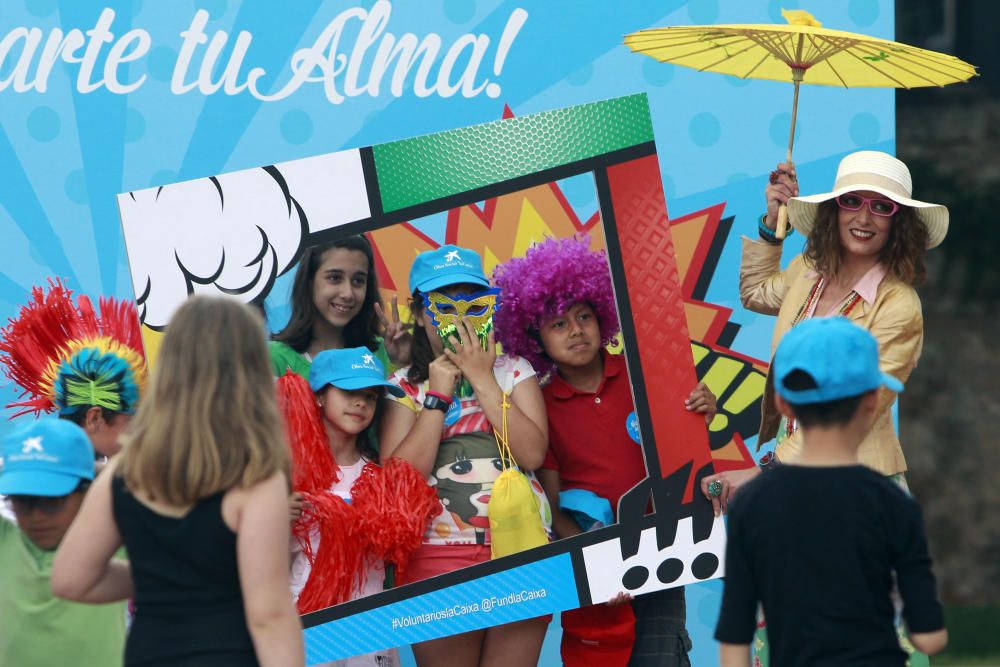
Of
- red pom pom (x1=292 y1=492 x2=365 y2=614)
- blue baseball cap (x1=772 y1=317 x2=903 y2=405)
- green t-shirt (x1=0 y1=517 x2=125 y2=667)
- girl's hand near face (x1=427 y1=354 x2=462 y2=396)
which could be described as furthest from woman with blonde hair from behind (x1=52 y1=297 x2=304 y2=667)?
girl's hand near face (x1=427 y1=354 x2=462 y2=396)

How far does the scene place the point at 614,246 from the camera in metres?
3.86

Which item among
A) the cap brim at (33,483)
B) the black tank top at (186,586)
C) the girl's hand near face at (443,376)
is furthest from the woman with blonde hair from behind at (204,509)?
the girl's hand near face at (443,376)

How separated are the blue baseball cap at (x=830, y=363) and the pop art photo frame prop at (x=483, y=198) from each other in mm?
1260

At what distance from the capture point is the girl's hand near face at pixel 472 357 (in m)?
3.90

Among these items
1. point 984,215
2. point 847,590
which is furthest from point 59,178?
point 984,215

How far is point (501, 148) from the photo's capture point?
3867 millimetres

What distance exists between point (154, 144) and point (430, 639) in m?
2.05

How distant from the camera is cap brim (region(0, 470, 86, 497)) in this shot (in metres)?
2.86

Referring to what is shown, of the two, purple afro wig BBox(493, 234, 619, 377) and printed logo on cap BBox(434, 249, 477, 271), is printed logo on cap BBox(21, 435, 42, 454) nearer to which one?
printed logo on cap BBox(434, 249, 477, 271)

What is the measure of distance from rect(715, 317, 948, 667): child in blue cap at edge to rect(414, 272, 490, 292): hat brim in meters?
1.46

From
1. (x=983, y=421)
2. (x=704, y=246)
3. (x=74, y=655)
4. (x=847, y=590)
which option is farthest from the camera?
(x=983, y=421)

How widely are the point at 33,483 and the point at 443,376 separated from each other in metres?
1.36

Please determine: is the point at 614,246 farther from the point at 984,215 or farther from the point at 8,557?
the point at 984,215

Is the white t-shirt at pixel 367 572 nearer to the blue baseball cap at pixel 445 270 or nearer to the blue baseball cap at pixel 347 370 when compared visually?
the blue baseball cap at pixel 347 370
